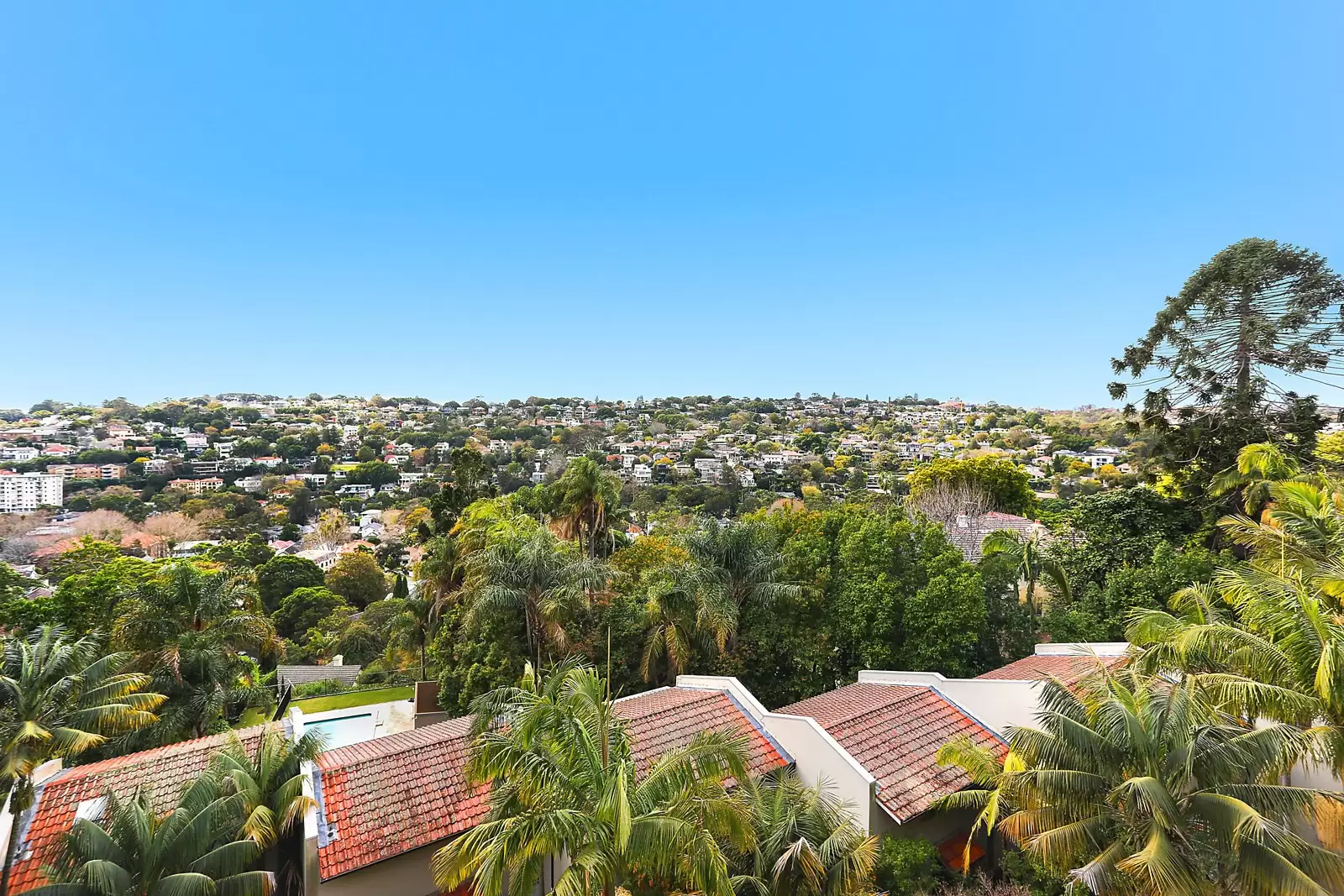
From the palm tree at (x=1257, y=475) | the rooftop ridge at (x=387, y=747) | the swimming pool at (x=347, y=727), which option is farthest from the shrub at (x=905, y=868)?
the swimming pool at (x=347, y=727)

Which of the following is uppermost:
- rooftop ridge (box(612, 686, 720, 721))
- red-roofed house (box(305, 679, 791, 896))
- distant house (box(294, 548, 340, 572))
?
rooftop ridge (box(612, 686, 720, 721))

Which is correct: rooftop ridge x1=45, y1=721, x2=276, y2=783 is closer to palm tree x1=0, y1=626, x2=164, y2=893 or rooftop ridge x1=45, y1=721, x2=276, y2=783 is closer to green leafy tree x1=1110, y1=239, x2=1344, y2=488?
palm tree x1=0, y1=626, x2=164, y2=893

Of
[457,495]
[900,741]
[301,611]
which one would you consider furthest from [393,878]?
[301,611]

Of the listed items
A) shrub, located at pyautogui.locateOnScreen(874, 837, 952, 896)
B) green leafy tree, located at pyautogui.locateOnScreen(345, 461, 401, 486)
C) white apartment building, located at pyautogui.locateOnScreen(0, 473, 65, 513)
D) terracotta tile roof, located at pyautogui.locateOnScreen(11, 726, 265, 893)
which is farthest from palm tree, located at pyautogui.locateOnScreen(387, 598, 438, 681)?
→ green leafy tree, located at pyautogui.locateOnScreen(345, 461, 401, 486)

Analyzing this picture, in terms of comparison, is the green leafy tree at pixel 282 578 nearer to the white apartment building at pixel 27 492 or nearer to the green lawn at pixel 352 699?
the green lawn at pixel 352 699

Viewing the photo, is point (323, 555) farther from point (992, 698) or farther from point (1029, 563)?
point (992, 698)
